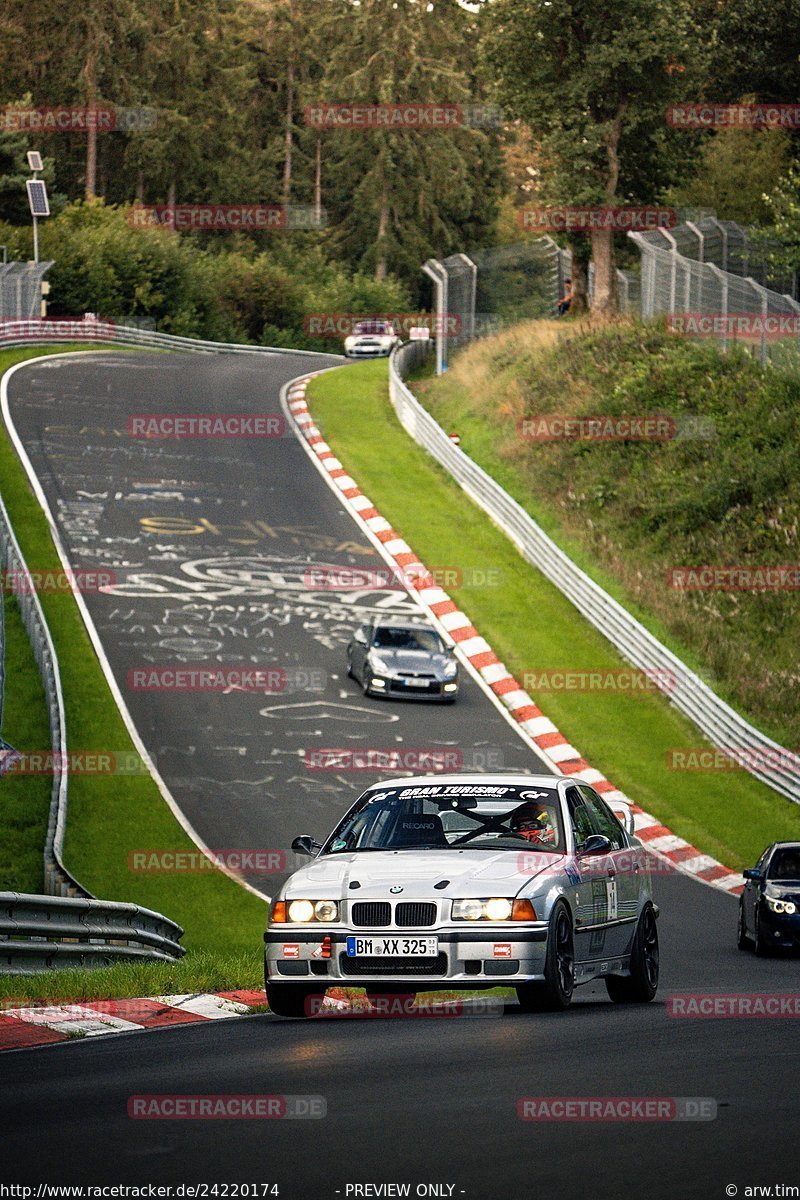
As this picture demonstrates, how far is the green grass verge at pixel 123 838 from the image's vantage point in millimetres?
18078

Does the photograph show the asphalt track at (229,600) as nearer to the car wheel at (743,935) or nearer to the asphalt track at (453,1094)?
the car wheel at (743,935)

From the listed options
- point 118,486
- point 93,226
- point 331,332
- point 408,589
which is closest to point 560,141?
point 118,486

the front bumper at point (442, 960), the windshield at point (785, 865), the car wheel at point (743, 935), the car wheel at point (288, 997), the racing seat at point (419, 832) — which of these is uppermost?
the racing seat at point (419, 832)

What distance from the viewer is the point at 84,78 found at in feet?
295

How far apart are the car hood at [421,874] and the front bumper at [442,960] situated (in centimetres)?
20

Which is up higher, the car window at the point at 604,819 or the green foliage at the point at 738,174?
the green foliage at the point at 738,174

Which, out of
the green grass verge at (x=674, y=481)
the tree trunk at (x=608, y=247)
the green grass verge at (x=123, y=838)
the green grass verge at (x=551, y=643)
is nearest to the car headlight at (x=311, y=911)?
the green grass verge at (x=123, y=838)

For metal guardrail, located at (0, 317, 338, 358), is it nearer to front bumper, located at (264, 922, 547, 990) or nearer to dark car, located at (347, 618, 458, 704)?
dark car, located at (347, 618, 458, 704)

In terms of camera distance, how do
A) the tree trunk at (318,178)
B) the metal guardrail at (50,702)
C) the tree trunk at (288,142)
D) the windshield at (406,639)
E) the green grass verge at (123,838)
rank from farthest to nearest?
the tree trunk at (288,142) < the tree trunk at (318,178) < the windshield at (406,639) < the metal guardrail at (50,702) < the green grass verge at (123,838)

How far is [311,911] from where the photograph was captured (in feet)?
32.3

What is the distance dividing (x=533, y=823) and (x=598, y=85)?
4261 cm

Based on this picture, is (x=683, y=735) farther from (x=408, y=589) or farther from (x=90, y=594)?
(x=90, y=594)

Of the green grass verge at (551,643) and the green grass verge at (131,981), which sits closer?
the green grass verge at (131,981)

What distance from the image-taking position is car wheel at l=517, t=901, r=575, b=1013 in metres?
9.80
